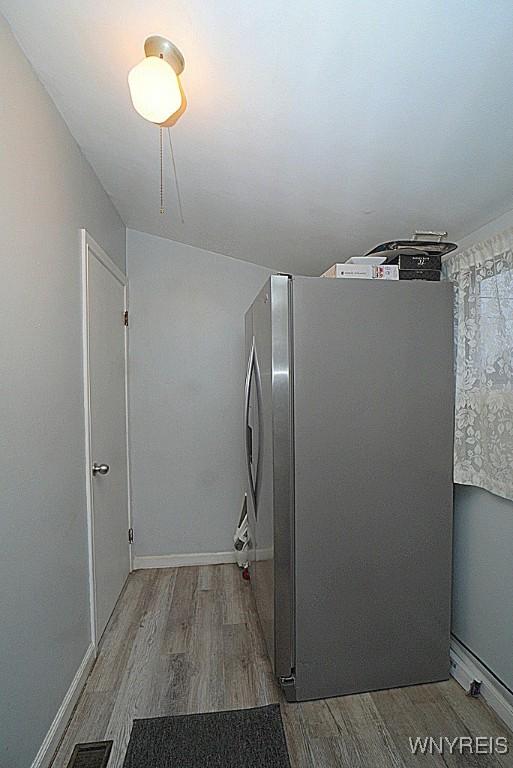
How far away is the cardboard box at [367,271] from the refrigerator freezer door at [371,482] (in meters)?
0.09

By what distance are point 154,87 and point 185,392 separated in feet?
7.37

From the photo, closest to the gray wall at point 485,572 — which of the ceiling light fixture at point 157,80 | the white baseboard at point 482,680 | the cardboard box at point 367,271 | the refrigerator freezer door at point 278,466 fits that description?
the white baseboard at point 482,680

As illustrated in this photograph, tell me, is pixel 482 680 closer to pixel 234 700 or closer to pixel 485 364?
pixel 234 700

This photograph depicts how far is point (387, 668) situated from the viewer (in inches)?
76.9

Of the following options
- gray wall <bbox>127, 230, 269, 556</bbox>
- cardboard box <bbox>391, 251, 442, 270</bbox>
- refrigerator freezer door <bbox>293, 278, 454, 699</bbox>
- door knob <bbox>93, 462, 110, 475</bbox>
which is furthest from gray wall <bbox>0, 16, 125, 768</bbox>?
cardboard box <bbox>391, 251, 442, 270</bbox>

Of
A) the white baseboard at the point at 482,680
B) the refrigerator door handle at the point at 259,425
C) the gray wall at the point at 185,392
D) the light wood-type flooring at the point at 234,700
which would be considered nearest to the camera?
the light wood-type flooring at the point at 234,700

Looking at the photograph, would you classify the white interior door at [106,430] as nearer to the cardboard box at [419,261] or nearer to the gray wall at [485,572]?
the cardboard box at [419,261]

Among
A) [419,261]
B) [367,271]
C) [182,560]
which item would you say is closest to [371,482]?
[367,271]

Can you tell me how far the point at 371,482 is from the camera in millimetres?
1927

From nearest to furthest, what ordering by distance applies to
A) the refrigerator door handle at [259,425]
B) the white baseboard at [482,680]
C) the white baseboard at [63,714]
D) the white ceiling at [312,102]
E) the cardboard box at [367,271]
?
the white ceiling at [312,102], the white baseboard at [63,714], the white baseboard at [482,680], the cardboard box at [367,271], the refrigerator door handle at [259,425]

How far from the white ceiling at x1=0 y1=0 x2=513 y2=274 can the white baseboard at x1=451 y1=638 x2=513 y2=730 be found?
6.31ft

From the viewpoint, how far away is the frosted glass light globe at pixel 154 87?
48.5 inches

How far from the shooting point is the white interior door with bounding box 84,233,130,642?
2.26 m

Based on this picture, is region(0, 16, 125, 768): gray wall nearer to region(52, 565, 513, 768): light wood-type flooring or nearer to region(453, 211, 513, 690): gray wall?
region(52, 565, 513, 768): light wood-type flooring
